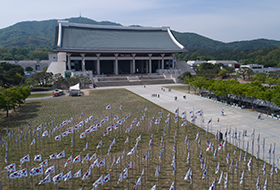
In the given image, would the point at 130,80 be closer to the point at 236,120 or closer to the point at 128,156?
the point at 236,120

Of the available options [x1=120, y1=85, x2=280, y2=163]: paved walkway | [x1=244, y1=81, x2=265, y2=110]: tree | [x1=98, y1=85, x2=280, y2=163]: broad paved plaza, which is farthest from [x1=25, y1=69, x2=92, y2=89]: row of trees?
[x1=244, y1=81, x2=265, y2=110]: tree

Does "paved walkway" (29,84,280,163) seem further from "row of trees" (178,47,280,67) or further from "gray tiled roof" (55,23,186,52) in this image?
"row of trees" (178,47,280,67)

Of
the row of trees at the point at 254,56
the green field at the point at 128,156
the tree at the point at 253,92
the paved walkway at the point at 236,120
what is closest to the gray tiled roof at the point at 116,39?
the paved walkway at the point at 236,120

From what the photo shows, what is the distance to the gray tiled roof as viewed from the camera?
2778 inches

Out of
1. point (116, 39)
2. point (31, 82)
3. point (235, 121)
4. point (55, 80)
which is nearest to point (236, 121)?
point (235, 121)

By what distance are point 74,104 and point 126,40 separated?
48.7 m

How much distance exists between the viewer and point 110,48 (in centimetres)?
7188

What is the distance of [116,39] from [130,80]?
66.8 feet

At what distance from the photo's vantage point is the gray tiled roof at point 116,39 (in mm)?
70562

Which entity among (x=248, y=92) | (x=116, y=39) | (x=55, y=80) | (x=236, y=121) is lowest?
(x=236, y=121)

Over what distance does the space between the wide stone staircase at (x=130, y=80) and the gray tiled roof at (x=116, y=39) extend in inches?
386

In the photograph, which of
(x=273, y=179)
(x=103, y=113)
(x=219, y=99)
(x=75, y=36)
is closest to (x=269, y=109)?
(x=219, y=99)

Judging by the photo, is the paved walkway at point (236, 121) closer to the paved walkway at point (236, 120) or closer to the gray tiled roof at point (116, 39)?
the paved walkway at point (236, 120)

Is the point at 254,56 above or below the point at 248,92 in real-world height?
above
